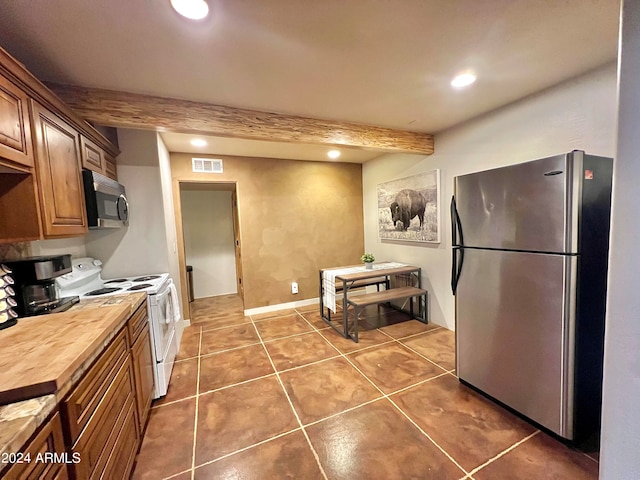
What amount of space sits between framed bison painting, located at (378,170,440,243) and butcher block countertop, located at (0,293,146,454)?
10.7ft

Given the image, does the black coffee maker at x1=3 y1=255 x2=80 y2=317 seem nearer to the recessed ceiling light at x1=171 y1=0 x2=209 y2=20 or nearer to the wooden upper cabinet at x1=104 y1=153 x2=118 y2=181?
the wooden upper cabinet at x1=104 y1=153 x2=118 y2=181

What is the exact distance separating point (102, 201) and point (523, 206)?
306cm

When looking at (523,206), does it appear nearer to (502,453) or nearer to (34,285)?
(502,453)

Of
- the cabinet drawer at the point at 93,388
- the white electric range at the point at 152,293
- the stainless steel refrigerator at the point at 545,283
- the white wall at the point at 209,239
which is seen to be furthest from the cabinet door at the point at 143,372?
the white wall at the point at 209,239

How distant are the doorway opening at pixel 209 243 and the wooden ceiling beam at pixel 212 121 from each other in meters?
2.84

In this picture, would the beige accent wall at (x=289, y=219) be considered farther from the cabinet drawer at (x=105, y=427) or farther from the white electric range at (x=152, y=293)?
the cabinet drawer at (x=105, y=427)

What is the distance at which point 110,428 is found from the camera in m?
1.20

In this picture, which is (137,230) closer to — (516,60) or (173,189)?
(173,189)

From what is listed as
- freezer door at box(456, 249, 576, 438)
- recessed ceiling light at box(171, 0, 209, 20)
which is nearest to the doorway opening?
recessed ceiling light at box(171, 0, 209, 20)

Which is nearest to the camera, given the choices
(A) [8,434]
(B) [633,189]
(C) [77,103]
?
(A) [8,434]

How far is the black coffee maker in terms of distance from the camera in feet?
4.74

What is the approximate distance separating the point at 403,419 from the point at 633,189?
1794 millimetres

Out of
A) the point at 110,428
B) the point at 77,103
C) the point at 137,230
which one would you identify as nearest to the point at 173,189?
the point at 137,230

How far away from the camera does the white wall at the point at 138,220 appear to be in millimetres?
2598
